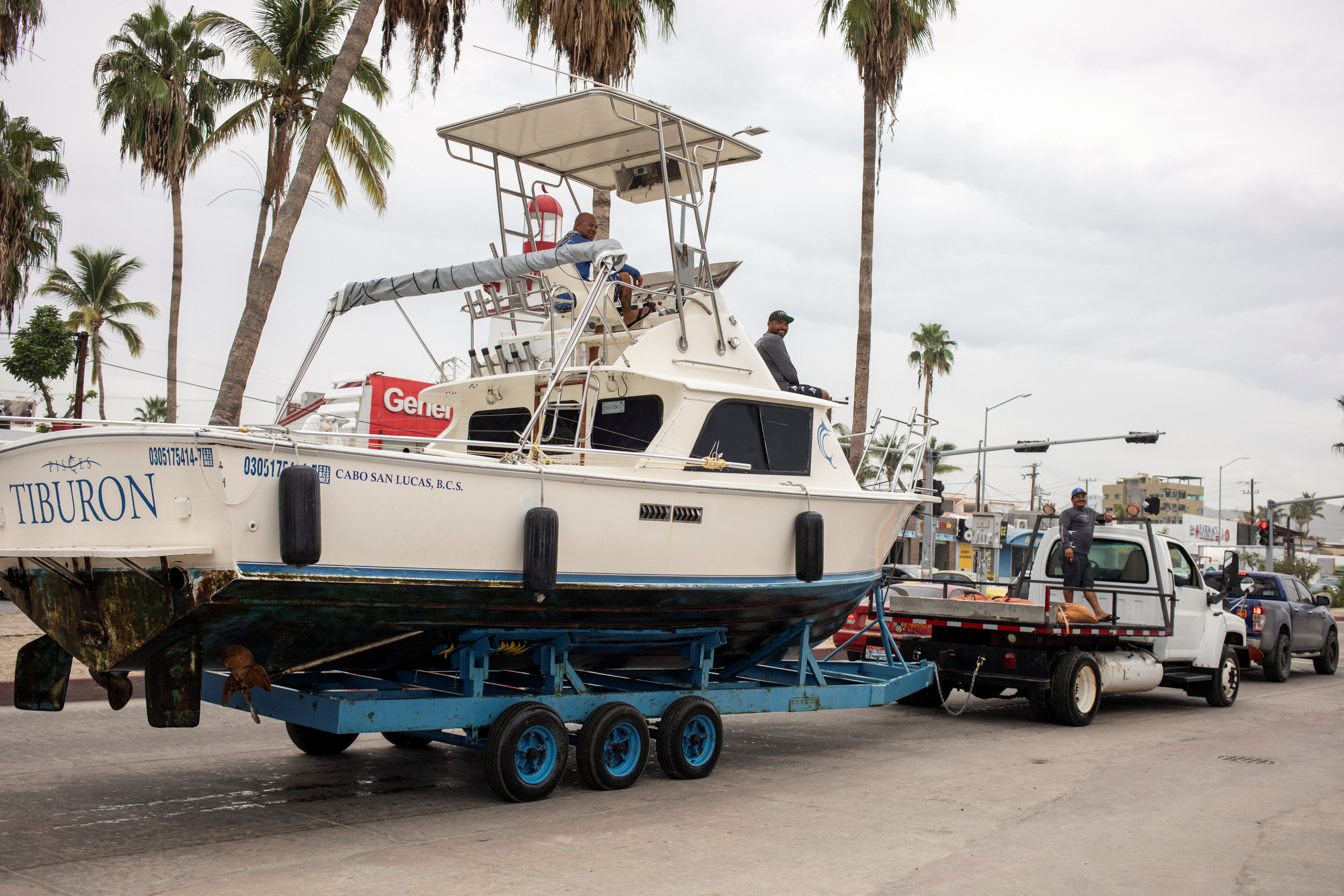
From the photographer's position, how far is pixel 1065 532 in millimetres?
11352

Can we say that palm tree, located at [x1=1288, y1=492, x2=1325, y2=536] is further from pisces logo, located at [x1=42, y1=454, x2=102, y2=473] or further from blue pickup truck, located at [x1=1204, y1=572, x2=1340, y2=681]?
pisces logo, located at [x1=42, y1=454, x2=102, y2=473]

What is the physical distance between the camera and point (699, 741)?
25.8 feet

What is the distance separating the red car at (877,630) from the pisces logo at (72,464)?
6.00 m

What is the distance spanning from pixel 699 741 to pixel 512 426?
2.88 m

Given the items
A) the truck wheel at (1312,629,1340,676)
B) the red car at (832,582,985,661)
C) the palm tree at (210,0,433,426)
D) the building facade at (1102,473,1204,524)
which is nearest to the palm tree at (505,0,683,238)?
the palm tree at (210,0,433,426)

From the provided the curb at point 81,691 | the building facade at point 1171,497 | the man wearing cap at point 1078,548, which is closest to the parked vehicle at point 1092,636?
the man wearing cap at point 1078,548

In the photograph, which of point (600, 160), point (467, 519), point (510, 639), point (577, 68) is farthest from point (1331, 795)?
point (577, 68)

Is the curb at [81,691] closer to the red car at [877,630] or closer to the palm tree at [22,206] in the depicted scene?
the red car at [877,630]

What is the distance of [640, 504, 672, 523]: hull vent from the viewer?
7126 millimetres

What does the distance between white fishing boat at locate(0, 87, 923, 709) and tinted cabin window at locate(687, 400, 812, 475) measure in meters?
0.02

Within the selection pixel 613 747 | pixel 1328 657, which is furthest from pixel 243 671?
pixel 1328 657

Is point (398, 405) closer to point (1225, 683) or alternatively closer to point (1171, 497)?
point (1225, 683)

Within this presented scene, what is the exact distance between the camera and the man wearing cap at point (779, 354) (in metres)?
9.21

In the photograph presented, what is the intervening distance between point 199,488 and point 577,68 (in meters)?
12.1
